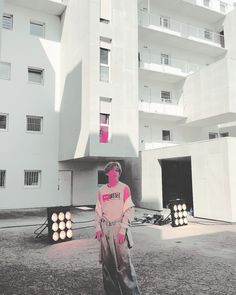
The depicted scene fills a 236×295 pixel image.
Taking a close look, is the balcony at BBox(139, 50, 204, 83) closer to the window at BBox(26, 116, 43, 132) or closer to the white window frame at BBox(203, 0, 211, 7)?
the white window frame at BBox(203, 0, 211, 7)

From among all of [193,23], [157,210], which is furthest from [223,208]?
[193,23]

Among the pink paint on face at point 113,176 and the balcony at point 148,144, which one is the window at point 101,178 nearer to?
the balcony at point 148,144

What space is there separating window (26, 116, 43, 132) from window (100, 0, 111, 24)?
660 centimetres

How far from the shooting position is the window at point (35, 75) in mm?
17531

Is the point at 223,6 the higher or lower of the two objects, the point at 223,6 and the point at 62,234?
the higher

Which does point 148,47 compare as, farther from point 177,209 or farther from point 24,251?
point 24,251

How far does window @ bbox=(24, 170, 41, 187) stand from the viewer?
16.8 m

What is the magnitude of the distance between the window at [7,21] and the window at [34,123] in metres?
5.34

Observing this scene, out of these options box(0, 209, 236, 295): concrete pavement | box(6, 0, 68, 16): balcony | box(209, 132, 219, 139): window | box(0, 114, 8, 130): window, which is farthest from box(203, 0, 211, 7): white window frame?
box(0, 209, 236, 295): concrete pavement

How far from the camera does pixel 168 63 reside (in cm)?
2086

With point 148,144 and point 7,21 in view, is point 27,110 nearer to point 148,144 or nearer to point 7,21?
point 7,21

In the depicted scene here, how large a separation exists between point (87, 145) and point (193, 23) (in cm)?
1432

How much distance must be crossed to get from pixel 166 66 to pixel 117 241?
18276mm

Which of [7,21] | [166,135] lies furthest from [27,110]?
[166,135]
